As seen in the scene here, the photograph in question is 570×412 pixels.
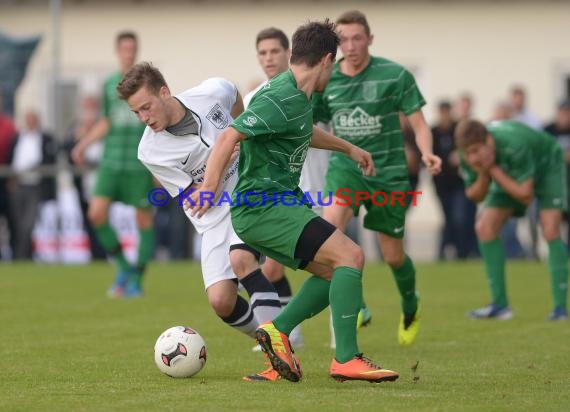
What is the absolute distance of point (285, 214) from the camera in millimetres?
7082

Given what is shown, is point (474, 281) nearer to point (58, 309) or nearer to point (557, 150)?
point (557, 150)

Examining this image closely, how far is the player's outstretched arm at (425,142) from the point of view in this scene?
883 cm

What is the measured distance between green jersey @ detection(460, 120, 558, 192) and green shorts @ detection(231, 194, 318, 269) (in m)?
4.40

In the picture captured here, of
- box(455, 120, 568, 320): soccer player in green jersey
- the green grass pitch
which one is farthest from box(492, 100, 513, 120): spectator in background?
box(455, 120, 568, 320): soccer player in green jersey

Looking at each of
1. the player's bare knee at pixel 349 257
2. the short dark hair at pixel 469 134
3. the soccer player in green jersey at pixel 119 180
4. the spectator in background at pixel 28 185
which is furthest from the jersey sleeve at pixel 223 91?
the spectator in background at pixel 28 185

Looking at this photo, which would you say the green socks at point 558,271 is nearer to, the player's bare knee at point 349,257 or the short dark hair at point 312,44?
→ the player's bare knee at point 349,257

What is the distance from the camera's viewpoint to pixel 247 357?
28.6ft

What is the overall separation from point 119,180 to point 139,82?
20.3 feet

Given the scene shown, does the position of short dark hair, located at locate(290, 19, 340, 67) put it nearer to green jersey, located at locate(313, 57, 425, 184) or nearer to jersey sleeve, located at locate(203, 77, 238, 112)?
jersey sleeve, located at locate(203, 77, 238, 112)

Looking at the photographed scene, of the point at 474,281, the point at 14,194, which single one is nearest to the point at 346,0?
the point at 14,194

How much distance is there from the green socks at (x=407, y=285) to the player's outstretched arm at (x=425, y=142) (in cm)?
100

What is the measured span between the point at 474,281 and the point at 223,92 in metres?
7.97

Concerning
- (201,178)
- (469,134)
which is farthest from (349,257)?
(469,134)

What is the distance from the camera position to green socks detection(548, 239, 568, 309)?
11.5 metres
